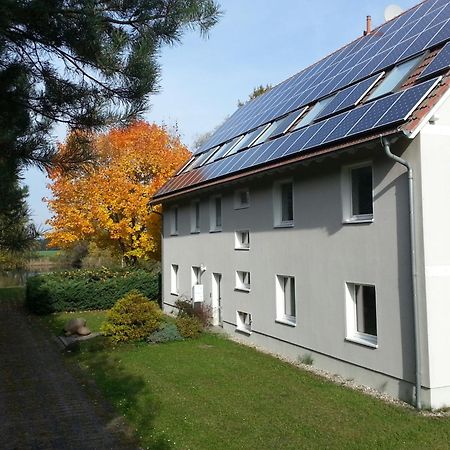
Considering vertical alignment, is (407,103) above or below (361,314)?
above

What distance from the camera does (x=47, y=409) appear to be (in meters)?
9.02

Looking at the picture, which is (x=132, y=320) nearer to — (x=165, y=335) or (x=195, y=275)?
(x=165, y=335)

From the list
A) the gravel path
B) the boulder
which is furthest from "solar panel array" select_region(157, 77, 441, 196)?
the gravel path

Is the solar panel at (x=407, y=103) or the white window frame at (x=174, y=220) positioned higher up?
the solar panel at (x=407, y=103)

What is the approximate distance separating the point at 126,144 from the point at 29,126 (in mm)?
23691

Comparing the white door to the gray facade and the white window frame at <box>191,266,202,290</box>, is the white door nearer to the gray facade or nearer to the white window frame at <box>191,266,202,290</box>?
the gray facade

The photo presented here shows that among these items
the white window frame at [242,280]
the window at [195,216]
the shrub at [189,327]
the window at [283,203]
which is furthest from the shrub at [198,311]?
the window at [283,203]

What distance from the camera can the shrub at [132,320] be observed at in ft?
48.2

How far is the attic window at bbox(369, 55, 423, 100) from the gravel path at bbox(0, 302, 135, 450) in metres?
8.18

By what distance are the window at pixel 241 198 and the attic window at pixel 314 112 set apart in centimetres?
282

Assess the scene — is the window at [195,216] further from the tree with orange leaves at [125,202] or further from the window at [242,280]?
the tree with orange leaves at [125,202]

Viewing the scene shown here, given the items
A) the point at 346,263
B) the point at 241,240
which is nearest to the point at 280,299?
the point at 241,240

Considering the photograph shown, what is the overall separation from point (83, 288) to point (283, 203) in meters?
12.2

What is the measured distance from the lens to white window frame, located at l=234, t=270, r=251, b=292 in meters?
15.6
